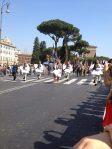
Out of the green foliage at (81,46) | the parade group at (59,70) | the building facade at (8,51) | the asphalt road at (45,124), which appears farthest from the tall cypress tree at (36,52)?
the asphalt road at (45,124)

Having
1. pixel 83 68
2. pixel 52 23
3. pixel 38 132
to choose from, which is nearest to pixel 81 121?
pixel 38 132

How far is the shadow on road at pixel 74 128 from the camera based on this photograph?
303 inches

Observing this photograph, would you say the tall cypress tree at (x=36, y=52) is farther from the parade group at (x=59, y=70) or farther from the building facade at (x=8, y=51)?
the parade group at (x=59, y=70)

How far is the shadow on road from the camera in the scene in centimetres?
769

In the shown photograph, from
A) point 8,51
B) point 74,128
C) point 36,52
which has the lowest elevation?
point 74,128

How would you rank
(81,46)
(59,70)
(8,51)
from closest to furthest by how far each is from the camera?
(59,70)
(81,46)
(8,51)

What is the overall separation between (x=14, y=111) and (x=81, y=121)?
240cm

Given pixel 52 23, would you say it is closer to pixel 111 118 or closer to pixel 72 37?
pixel 72 37

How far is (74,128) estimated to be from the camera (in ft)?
31.3

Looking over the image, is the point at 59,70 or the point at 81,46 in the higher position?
the point at 81,46

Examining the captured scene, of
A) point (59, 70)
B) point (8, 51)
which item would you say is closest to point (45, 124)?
point (59, 70)

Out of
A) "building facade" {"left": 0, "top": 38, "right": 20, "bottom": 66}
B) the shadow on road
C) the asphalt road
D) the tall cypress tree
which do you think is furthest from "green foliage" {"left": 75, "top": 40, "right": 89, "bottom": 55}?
the shadow on road

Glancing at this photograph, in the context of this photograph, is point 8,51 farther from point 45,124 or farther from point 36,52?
point 45,124

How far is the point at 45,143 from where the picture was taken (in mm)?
7777
